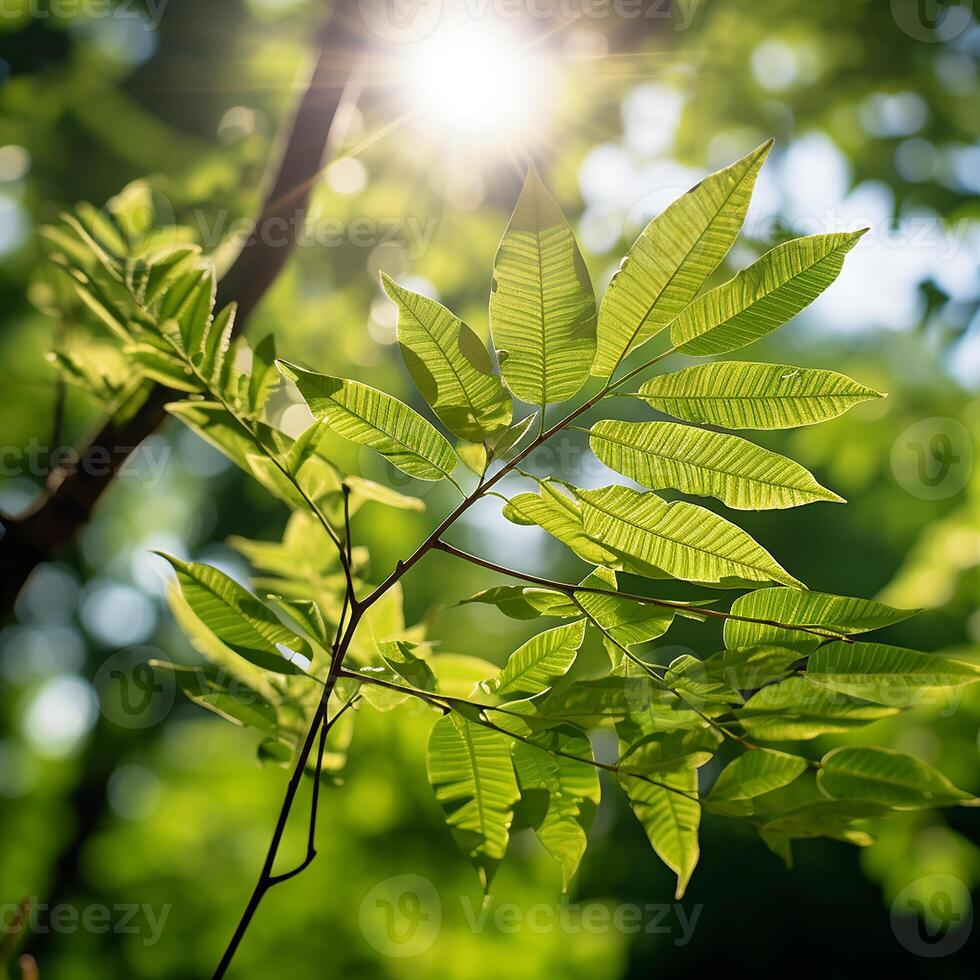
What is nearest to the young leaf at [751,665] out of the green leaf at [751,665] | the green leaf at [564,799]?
the green leaf at [751,665]

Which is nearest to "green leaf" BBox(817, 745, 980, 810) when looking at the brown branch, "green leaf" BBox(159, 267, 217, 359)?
"green leaf" BBox(159, 267, 217, 359)

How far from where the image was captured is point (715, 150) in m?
2.76

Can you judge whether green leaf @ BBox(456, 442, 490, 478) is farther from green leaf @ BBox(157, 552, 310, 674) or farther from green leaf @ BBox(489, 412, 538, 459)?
green leaf @ BBox(157, 552, 310, 674)

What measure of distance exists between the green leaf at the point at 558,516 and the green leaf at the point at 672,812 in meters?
0.15

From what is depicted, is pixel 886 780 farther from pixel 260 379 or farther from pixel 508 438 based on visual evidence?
pixel 260 379

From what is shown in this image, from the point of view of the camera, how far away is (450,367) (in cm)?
48

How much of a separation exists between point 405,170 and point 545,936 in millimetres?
3199

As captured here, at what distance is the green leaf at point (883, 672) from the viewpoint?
451 mm

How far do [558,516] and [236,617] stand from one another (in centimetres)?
23

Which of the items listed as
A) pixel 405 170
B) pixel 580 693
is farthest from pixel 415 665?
pixel 405 170

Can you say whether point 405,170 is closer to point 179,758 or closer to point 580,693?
point 580,693

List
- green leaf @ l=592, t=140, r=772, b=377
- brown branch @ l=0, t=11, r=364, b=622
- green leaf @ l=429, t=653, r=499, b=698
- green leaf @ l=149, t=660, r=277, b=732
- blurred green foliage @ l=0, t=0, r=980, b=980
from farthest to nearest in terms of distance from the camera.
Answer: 1. blurred green foliage @ l=0, t=0, r=980, b=980
2. brown branch @ l=0, t=11, r=364, b=622
3. green leaf @ l=429, t=653, r=499, b=698
4. green leaf @ l=149, t=660, r=277, b=732
5. green leaf @ l=592, t=140, r=772, b=377

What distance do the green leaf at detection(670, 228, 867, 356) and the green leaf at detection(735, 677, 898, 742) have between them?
0.72ft

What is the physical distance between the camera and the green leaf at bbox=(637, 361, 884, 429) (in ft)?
1.49
